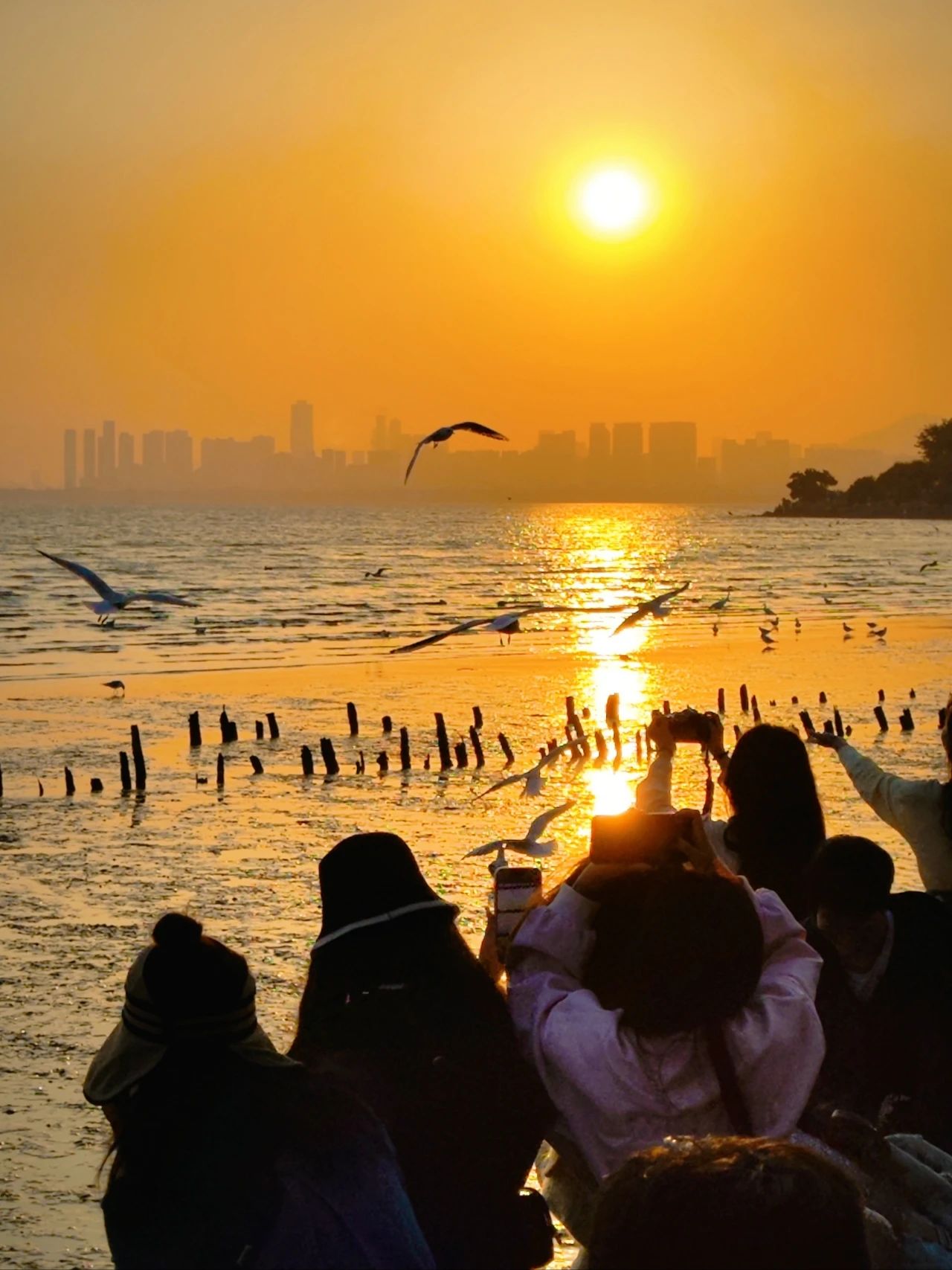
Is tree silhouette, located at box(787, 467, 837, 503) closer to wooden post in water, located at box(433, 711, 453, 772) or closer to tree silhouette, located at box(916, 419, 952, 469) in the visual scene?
tree silhouette, located at box(916, 419, 952, 469)

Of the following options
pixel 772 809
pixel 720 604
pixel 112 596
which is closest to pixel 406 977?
pixel 772 809

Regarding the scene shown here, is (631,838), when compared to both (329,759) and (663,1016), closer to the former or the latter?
(663,1016)

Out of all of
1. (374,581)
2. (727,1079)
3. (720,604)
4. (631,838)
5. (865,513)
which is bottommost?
(374,581)

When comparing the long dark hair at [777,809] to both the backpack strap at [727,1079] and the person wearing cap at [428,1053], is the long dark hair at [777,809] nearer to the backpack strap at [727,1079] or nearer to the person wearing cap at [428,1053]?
the backpack strap at [727,1079]

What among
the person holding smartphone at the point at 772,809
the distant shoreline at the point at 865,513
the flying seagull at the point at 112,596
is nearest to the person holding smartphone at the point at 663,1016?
the person holding smartphone at the point at 772,809

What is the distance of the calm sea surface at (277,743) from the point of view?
7.91m

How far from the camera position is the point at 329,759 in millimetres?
16312

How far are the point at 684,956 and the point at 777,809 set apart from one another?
1348mm

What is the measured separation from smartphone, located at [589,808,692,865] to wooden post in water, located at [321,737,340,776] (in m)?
12.8

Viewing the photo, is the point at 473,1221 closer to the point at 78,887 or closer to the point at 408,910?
the point at 408,910

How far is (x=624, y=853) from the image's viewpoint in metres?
3.48

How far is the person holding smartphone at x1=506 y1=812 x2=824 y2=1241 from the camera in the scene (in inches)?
128

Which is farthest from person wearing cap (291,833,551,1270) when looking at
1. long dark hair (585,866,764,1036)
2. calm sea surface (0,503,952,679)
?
calm sea surface (0,503,952,679)

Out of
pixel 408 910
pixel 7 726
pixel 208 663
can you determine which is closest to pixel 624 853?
pixel 408 910
